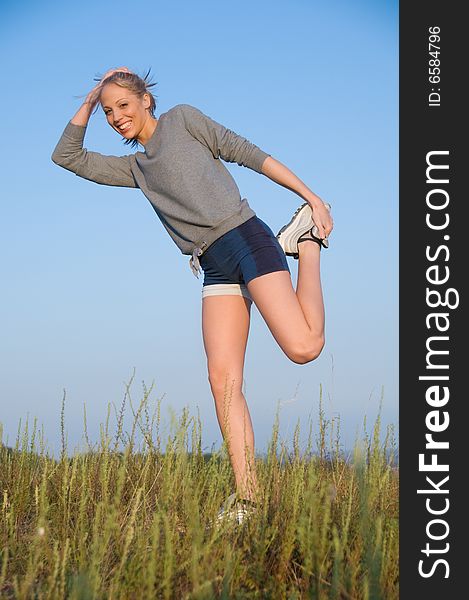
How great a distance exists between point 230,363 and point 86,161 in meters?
1.53

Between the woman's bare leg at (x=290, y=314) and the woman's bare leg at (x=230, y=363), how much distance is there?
9.9 inches

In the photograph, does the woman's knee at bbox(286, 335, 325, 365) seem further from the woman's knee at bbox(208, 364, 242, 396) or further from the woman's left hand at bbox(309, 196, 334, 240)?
the woman's left hand at bbox(309, 196, 334, 240)

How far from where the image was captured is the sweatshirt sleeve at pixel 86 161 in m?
4.65

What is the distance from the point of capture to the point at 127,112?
4398 mm

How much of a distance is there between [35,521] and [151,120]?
2327 mm

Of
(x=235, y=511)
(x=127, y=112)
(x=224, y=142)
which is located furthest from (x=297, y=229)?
(x=235, y=511)

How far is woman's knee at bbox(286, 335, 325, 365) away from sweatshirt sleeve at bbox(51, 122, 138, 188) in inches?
55.9

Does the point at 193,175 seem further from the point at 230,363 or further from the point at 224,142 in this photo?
the point at 230,363

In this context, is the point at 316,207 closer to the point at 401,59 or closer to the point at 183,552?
the point at 401,59

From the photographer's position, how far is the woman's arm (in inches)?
168

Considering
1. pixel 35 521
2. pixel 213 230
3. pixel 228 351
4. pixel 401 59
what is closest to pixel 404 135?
pixel 401 59

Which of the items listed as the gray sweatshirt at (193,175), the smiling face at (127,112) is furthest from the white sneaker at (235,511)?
the smiling face at (127,112)

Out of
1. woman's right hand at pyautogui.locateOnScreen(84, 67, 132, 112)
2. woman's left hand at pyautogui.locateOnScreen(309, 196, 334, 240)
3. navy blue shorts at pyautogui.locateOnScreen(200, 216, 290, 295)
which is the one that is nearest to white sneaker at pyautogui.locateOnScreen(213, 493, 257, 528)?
navy blue shorts at pyautogui.locateOnScreen(200, 216, 290, 295)

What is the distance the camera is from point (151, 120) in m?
4.48
